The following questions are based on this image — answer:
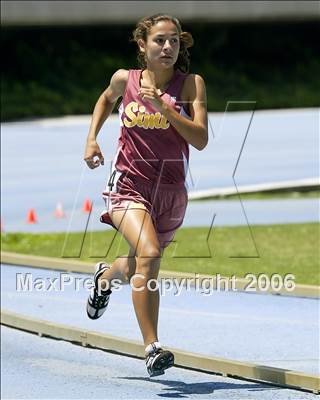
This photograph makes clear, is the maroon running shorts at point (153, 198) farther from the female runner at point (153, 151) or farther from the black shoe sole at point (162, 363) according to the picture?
the black shoe sole at point (162, 363)

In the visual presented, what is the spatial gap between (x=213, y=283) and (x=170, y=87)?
507cm

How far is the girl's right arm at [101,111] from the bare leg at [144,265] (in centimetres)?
40

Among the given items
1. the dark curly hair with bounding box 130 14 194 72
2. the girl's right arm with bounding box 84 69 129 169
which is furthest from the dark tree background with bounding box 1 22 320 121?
the dark curly hair with bounding box 130 14 194 72

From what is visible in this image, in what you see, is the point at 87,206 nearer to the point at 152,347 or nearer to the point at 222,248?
the point at 222,248

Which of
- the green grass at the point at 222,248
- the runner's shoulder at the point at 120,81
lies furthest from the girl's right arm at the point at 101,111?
the green grass at the point at 222,248

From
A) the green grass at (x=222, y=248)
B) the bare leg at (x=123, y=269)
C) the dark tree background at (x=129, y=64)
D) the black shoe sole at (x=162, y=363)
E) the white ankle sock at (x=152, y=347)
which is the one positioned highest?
the dark tree background at (x=129, y=64)

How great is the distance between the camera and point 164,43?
7504 mm

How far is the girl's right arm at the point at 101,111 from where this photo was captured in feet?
25.4

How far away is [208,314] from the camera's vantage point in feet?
37.3

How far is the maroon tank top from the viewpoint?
7504 mm

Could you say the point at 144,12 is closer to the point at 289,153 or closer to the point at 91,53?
the point at 91,53

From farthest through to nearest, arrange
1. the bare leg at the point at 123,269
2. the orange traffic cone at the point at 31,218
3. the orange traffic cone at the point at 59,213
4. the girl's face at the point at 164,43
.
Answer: the orange traffic cone at the point at 59,213 < the orange traffic cone at the point at 31,218 < the bare leg at the point at 123,269 < the girl's face at the point at 164,43

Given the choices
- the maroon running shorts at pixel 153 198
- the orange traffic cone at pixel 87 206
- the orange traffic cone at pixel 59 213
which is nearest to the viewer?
the maroon running shorts at pixel 153 198

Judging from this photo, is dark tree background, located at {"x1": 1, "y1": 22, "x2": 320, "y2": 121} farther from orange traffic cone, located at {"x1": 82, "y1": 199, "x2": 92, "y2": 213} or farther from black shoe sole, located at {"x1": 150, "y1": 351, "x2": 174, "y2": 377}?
black shoe sole, located at {"x1": 150, "y1": 351, "x2": 174, "y2": 377}
